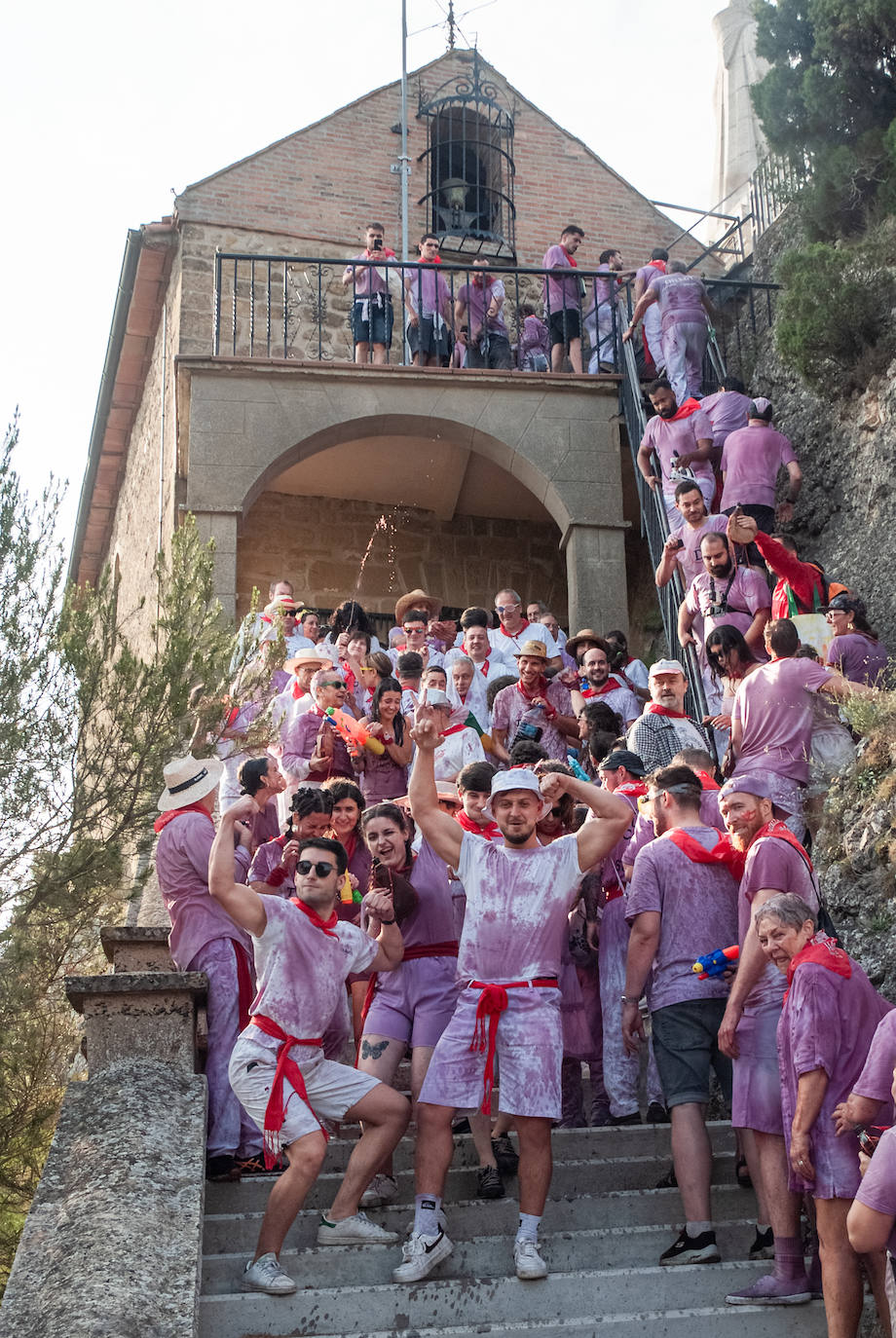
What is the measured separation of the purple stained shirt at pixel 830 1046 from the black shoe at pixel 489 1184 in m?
1.12

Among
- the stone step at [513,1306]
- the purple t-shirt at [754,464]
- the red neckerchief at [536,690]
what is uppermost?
the purple t-shirt at [754,464]

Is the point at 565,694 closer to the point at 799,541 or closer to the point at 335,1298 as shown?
the point at 799,541

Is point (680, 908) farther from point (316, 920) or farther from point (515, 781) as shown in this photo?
point (316, 920)

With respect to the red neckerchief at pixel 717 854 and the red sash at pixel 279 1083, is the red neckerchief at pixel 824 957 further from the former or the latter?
the red sash at pixel 279 1083

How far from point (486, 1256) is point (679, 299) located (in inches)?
356

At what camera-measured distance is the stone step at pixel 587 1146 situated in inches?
218

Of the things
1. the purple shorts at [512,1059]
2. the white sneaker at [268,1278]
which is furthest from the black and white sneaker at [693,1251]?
the white sneaker at [268,1278]

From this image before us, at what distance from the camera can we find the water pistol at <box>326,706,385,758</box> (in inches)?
305

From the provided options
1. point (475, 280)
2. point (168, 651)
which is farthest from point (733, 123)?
point (168, 651)

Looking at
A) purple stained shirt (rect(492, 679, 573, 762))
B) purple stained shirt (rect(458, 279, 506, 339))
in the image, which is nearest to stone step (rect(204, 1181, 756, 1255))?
purple stained shirt (rect(492, 679, 573, 762))

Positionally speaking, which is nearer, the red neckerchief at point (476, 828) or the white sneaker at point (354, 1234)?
the white sneaker at point (354, 1234)

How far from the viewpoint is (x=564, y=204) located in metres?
17.7

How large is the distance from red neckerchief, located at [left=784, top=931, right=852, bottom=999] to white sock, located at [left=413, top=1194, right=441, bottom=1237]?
1328mm

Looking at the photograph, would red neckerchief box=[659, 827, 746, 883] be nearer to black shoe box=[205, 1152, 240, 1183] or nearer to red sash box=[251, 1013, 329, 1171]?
red sash box=[251, 1013, 329, 1171]
